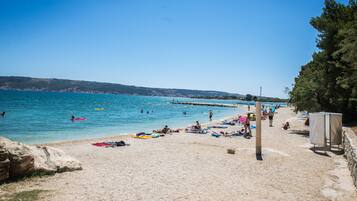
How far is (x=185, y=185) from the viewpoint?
7703 millimetres

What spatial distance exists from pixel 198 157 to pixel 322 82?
12999 mm

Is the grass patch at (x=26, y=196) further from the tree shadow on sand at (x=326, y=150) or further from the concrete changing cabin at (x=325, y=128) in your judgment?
the concrete changing cabin at (x=325, y=128)

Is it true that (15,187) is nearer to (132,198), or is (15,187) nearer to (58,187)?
(58,187)

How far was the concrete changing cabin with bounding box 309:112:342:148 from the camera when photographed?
481 inches

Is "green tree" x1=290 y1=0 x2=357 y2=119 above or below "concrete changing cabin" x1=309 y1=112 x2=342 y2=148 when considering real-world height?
above

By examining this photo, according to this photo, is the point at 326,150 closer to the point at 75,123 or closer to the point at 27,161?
the point at 27,161

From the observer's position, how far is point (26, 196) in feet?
20.8

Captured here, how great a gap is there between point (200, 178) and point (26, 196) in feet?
16.0

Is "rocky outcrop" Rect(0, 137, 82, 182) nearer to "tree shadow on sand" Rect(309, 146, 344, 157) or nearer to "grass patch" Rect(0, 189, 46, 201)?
"grass patch" Rect(0, 189, 46, 201)

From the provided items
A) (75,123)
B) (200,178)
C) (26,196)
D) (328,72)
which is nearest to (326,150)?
(200,178)

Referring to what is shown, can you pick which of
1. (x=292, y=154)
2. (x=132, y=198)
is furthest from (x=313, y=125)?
(x=132, y=198)

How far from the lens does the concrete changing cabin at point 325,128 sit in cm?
1223

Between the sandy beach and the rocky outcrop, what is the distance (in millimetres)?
339

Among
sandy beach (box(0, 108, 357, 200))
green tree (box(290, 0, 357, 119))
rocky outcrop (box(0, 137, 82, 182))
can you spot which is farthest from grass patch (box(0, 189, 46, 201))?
green tree (box(290, 0, 357, 119))
